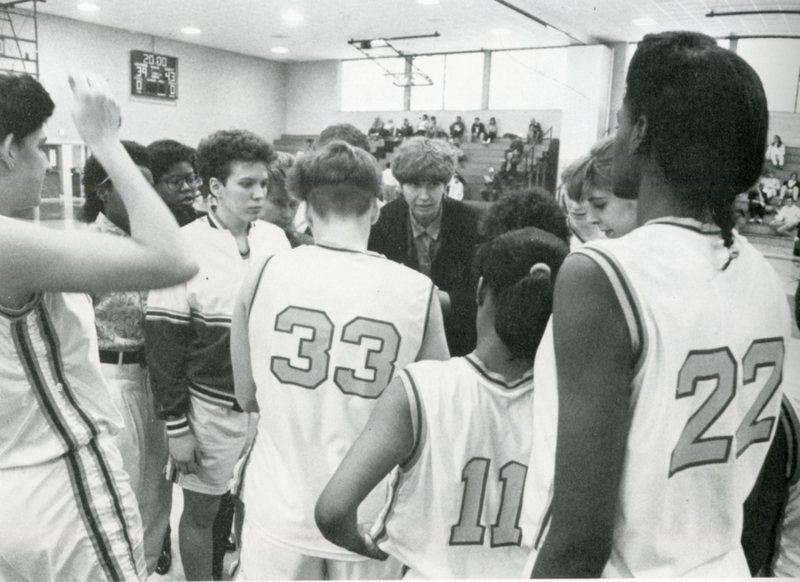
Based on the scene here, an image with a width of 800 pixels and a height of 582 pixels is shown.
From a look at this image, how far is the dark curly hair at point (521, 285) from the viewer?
40.1 inches

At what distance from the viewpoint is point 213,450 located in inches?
77.9

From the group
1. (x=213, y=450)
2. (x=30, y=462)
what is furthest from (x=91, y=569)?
(x=213, y=450)

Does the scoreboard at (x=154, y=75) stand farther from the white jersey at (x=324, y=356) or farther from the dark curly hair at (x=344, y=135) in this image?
the white jersey at (x=324, y=356)

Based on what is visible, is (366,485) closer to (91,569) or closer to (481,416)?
(481,416)

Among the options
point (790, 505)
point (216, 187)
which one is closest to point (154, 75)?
point (216, 187)

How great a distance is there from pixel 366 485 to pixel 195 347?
1065 millimetres

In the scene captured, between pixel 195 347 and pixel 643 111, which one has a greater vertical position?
pixel 643 111

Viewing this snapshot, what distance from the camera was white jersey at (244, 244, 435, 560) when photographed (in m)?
1.27

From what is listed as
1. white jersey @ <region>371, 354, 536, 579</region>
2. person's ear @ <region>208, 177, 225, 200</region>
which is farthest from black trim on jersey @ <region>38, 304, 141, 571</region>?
person's ear @ <region>208, 177, 225, 200</region>

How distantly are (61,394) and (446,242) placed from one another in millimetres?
1383

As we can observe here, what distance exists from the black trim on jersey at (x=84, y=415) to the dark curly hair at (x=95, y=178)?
918mm

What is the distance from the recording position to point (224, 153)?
202cm

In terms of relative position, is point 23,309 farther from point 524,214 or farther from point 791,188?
point 791,188

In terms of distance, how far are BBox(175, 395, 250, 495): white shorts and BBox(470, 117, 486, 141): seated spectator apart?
13.4 metres
